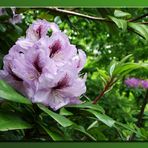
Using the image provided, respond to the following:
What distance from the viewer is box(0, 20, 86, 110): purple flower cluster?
2.95ft

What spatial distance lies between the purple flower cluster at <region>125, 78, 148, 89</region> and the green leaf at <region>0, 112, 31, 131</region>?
0.67 metres

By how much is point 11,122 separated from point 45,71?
0.47 feet

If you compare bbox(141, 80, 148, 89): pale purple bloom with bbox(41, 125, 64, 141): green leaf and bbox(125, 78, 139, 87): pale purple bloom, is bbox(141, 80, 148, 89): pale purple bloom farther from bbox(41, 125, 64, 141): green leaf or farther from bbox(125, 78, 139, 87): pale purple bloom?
bbox(41, 125, 64, 141): green leaf

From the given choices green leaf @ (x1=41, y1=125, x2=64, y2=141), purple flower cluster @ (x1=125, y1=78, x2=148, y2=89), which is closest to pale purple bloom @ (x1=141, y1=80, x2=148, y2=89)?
purple flower cluster @ (x1=125, y1=78, x2=148, y2=89)

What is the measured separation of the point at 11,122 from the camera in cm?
86

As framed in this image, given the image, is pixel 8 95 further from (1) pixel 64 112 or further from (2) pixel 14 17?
(2) pixel 14 17

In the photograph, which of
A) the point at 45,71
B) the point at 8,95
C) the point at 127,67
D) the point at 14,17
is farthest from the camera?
the point at 14,17

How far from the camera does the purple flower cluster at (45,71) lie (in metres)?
0.90

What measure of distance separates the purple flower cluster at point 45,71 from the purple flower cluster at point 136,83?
57cm
